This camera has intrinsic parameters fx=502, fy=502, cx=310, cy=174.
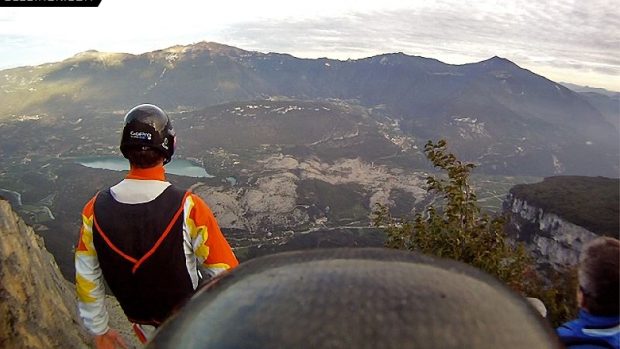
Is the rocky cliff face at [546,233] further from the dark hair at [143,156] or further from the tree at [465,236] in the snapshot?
the dark hair at [143,156]

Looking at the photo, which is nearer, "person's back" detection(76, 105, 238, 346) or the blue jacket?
the blue jacket

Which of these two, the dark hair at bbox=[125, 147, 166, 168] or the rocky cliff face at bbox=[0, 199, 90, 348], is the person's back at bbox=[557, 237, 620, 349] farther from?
the rocky cliff face at bbox=[0, 199, 90, 348]

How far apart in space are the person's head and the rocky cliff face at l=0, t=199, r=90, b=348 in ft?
21.6

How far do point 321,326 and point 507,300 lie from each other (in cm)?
48

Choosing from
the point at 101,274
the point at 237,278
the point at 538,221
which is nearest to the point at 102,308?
the point at 101,274

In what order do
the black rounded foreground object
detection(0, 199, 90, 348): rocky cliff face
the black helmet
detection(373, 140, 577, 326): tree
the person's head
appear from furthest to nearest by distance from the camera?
detection(373, 140, 577, 326): tree
detection(0, 199, 90, 348): rocky cliff face
the black helmet
the person's head
the black rounded foreground object

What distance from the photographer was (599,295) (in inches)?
96.8

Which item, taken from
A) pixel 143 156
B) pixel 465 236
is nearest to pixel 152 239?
pixel 143 156

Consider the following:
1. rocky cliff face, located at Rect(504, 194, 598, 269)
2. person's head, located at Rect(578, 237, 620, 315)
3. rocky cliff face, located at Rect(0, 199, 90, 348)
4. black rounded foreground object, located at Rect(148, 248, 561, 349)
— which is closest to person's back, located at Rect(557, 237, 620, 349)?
person's head, located at Rect(578, 237, 620, 315)

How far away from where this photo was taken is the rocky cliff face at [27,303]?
664cm

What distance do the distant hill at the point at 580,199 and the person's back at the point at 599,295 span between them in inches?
3595

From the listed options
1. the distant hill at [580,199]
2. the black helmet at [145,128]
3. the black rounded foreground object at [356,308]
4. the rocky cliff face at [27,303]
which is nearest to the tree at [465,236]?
the black helmet at [145,128]

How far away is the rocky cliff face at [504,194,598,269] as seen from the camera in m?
91.7

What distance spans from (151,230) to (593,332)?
2.70m
